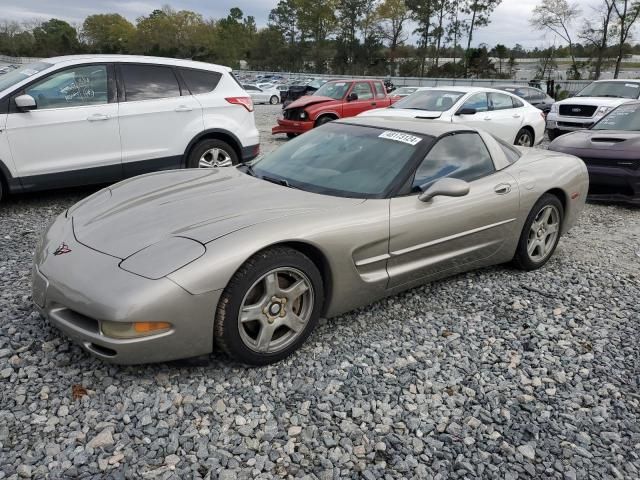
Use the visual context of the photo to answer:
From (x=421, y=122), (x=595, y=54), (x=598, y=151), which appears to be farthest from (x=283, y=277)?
(x=595, y=54)

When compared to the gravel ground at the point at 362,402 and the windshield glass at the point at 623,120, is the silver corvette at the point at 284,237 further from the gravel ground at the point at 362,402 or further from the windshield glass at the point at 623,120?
the windshield glass at the point at 623,120

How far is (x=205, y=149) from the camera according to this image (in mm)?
6551

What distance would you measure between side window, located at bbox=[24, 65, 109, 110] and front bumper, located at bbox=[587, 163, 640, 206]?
238 inches

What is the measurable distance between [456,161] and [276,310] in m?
1.85

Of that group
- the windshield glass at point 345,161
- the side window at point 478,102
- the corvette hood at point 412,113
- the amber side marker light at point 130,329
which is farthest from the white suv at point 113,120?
the side window at point 478,102

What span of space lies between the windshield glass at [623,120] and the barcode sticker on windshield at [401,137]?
5.13 meters

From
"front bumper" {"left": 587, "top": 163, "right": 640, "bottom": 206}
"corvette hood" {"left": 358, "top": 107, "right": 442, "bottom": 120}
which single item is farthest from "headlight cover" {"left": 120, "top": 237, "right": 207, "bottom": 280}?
"corvette hood" {"left": 358, "top": 107, "right": 442, "bottom": 120}

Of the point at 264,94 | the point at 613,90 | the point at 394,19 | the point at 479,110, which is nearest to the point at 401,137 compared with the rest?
the point at 479,110

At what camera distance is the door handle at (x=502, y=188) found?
393cm

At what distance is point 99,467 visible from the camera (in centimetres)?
215

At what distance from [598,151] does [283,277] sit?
5.59 metres

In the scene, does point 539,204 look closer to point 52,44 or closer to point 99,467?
point 99,467

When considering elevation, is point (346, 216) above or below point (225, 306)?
above

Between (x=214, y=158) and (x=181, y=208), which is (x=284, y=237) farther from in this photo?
(x=214, y=158)
